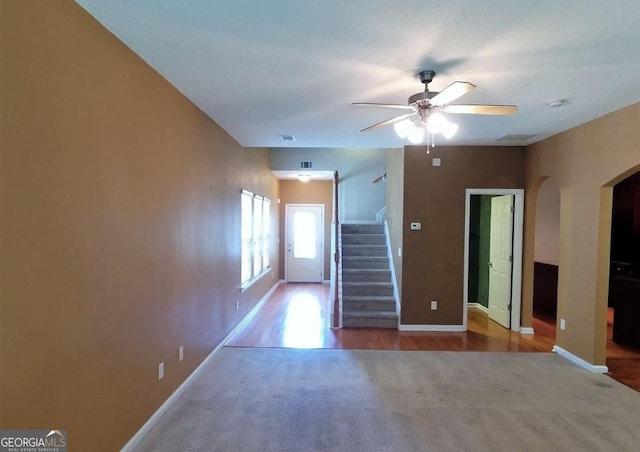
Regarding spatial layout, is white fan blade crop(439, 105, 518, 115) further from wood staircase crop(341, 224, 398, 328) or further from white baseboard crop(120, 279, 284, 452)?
wood staircase crop(341, 224, 398, 328)

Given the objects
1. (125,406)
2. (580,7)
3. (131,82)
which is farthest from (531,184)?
(125,406)

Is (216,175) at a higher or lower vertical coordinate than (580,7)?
lower

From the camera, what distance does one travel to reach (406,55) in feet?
7.35

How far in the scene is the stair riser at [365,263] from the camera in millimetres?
5855

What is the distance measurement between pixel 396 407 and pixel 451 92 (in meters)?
2.41

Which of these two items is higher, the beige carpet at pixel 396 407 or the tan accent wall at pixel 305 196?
the tan accent wall at pixel 305 196

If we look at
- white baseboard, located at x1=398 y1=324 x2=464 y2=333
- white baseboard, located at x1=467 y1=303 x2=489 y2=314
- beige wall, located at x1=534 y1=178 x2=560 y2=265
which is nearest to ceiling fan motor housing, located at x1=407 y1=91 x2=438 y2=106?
white baseboard, located at x1=398 y1=324 x2=464 y2=333

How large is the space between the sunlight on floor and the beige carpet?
0.46 metres

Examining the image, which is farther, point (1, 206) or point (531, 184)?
point (531, 184)

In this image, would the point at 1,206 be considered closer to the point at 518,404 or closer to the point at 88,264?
the point at 88,264

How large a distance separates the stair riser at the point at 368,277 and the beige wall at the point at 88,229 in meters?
2.95

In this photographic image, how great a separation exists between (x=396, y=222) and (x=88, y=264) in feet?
14.0

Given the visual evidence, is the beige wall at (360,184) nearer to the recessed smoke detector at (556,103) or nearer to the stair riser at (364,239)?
the stair riser at (364,239)

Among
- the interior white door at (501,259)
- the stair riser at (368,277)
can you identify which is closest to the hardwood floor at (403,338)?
the interior white door at (501,259)
